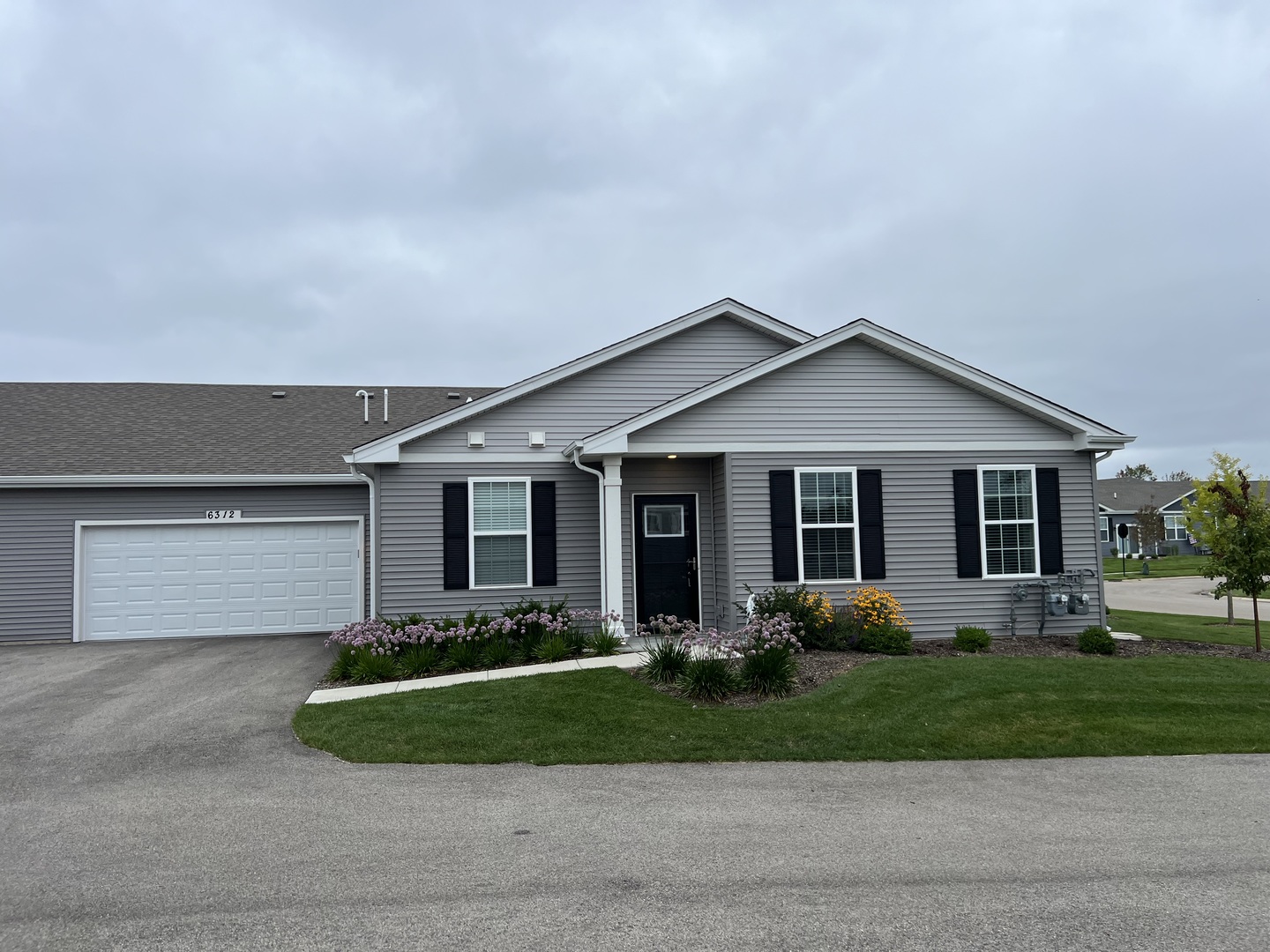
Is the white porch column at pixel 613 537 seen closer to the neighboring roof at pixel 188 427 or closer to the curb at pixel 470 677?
the curb at pixel 470 677

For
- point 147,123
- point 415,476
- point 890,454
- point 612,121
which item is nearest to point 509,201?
point 612,121

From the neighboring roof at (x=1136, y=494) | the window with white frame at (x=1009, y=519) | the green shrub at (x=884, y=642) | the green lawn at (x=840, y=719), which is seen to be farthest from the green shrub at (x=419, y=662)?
the neighboring roof at (x=1136, y=494)

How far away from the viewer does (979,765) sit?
6.48 metres

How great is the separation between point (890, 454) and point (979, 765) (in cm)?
608

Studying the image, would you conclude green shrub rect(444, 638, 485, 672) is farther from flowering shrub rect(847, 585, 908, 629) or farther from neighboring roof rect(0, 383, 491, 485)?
neighboring roof rect(0, 383, 491, 485)

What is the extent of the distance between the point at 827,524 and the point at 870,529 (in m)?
0.63

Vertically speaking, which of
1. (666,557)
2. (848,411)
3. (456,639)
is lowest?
(456,639)

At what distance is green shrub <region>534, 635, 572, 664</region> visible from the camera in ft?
33.4

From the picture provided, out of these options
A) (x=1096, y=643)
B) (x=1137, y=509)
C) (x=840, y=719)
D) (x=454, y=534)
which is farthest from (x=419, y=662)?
(x=1137, y=509)

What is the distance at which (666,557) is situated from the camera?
12.3 metres

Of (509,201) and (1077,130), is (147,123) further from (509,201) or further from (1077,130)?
(1077,130)

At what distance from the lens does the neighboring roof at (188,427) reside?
14086 millimetres

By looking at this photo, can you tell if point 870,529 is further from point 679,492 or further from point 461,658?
point 461,658

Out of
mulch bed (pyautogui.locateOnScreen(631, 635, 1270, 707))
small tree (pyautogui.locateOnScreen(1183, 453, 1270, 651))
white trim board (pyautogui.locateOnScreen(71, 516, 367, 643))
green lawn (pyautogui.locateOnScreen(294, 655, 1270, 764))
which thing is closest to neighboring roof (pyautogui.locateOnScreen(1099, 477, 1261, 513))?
small tree (pyautogui.locateOnScreen(1183, 453, 1270, 651))
